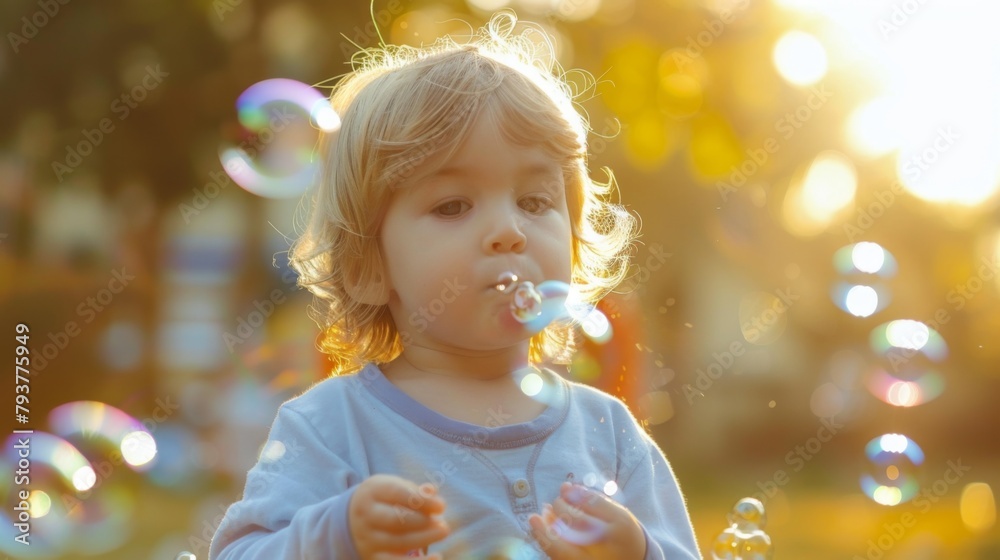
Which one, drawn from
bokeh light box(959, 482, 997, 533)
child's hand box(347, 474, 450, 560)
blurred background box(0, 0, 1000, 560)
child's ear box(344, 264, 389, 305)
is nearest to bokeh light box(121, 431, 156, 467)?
blurred background box(0, 0, 1000, 560)

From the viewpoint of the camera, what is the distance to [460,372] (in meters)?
1.63

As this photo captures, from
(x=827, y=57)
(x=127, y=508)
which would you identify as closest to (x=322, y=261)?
(x=127, y=508)

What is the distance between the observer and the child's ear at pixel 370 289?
1.71m

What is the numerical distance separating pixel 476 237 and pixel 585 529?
0.43m

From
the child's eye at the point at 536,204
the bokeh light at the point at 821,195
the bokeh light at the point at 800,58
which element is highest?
the bokeh light at the point at 800,58

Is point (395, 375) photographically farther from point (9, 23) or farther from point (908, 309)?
point (908, 309)

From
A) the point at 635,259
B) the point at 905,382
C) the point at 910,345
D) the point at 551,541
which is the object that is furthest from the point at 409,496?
the point at 635,259

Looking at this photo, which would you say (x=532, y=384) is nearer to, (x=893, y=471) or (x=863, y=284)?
(x=893, y=471)

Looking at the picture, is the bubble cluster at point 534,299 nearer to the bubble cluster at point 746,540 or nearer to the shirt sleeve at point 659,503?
the shirt sleeve at point 659,503

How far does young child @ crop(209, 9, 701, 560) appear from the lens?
1.47m

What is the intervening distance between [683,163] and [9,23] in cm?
402

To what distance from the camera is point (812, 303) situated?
8.93m

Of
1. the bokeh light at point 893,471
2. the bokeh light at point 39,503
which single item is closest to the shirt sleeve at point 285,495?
the bokeh light at point 893,471

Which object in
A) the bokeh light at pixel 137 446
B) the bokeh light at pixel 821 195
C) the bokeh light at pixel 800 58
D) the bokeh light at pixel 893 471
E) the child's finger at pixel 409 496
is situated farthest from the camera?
the bokeh light at pixel 821 195
